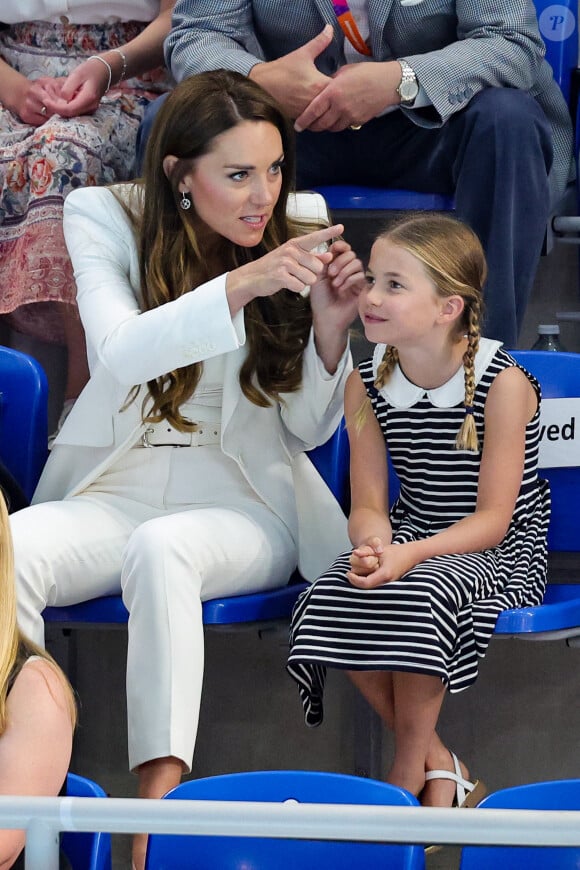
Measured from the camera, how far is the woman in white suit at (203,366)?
183cm

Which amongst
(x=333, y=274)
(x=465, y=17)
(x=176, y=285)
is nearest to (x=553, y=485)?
(x=333, y=274)

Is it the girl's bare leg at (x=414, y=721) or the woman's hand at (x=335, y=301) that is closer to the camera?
the girl's bare leg at (x=414, y=721)

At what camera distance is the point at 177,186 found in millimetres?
2080

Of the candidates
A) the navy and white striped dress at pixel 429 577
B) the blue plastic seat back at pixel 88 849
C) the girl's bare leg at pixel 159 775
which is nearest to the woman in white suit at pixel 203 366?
the navy and white striped dress at pixel 429 577

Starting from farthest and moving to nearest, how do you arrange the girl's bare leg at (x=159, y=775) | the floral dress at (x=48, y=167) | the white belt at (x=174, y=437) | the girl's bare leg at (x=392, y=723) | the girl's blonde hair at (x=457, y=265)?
the floral dress at (x=48, y=167) < the white belt at (x=174, y=437) < the girl's blonde hair at (x=457, y=265) < the girl's bare leg at (x=392, y=723) < the girl's bare leg at (x=159, y=775)

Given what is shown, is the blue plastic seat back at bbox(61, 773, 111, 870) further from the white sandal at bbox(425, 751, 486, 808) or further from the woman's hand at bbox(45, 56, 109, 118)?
the woman's hand at bbox(45, 56, 109, 118)

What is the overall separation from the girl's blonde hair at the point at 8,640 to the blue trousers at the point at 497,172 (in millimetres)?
1253

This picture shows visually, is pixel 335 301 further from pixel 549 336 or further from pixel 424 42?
pixel 424 42

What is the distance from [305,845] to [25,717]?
287mm

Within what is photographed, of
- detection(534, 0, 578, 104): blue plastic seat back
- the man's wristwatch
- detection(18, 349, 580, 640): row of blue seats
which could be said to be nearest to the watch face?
the man's wristwatch

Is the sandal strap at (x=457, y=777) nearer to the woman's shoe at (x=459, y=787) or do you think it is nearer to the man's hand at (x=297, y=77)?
the woman's shoe at (x=459, y=787)

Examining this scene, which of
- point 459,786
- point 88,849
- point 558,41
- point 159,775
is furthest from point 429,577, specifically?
point 558,41

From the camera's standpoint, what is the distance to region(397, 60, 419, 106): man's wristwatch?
7.86 feet

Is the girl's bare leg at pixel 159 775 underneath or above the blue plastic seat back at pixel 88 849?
underneath
